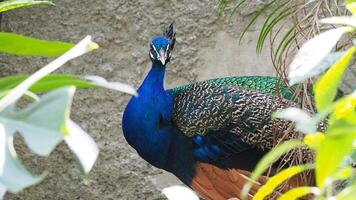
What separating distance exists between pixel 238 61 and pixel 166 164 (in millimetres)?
548

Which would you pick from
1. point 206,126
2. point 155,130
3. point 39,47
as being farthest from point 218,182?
point 39,47

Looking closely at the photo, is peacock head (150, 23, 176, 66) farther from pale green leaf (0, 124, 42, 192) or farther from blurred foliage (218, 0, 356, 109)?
pale green leaf (0, 124, 42, 192)

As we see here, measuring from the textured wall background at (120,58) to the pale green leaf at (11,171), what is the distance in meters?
2.28

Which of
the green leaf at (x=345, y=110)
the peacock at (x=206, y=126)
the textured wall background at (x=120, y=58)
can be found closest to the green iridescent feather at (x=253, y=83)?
the peacock at (x=206, y=126)

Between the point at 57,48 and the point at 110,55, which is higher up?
the point at 57,48

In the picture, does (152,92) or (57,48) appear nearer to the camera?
(57,48)

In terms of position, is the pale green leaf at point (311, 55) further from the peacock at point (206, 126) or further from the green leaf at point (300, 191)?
the peacock at point (206, 126)

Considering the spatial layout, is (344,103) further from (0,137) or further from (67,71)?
(67,71)

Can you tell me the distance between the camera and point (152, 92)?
2.32 metres

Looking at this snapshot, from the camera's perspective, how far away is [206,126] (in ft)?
7.09

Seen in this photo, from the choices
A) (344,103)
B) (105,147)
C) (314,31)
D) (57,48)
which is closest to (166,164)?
(105,147)

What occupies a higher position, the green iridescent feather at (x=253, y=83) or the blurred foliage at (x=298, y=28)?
the blurred foliage at (x=298, y=28)

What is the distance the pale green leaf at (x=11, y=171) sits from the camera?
0.38 metres

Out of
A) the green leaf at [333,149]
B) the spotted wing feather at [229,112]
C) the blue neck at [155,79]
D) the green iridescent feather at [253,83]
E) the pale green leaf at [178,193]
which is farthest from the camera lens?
the blue neck at [155,79]
